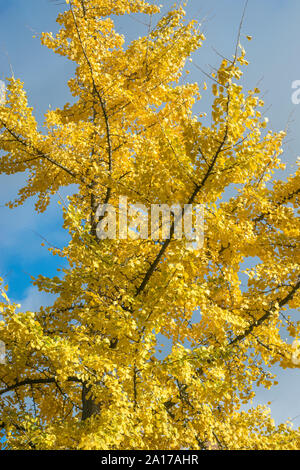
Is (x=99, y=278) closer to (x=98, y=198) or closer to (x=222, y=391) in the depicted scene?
(x=222, y=391)

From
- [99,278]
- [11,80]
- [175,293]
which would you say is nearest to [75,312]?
[99,278]

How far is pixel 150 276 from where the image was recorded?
4.61 m

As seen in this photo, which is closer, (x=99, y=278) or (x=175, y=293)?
(x=175, y=293)

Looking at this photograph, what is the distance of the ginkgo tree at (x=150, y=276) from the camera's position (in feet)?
11.5

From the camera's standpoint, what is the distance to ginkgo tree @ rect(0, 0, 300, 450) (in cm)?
351

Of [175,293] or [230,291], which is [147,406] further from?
[230,291]

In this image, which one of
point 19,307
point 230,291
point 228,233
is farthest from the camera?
point 230,291

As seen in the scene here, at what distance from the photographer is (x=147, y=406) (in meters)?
3.55

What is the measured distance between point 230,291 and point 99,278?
215 centimetres

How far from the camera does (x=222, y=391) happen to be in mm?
4016
